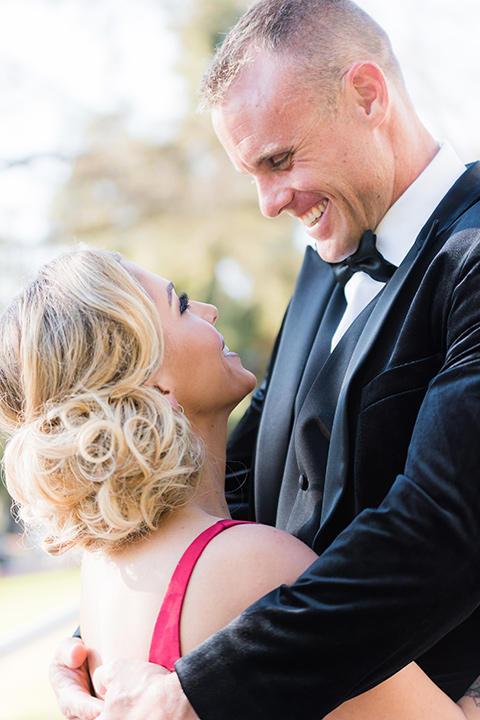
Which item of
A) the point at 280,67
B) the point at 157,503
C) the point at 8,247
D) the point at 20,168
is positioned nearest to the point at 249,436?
the point at 157,503

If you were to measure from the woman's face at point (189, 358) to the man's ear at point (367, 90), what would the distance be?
0.89 meters

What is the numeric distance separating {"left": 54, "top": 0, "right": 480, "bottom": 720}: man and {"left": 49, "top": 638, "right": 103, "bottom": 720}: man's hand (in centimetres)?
2

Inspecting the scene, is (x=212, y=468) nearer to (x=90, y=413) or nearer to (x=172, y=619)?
(x=90, y=413)

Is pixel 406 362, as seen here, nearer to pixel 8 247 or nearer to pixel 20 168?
pixel 8 247

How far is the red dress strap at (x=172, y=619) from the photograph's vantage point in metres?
1.64

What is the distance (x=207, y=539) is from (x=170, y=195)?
13.7 metres

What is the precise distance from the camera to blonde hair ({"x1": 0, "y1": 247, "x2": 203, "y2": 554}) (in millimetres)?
1825

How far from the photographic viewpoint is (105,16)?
13664 millimetres

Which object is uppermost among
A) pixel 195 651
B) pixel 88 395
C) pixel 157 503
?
pixel 88 395

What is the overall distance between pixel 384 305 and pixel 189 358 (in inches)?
23.3

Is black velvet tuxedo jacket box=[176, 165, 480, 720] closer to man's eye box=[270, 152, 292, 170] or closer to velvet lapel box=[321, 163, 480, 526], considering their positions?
velvet lapel box=[321, 163, 480, 526]

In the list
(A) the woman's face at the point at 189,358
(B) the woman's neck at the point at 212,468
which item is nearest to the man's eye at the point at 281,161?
(A) the woman's face at the point at 189,358

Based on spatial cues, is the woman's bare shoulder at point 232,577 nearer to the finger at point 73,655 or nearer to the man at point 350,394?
the man at point 350,394

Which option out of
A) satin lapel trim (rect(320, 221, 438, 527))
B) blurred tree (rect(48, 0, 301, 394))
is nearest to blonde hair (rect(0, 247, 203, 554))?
satin lapel trim (rect(320, 221, 438, 527))
